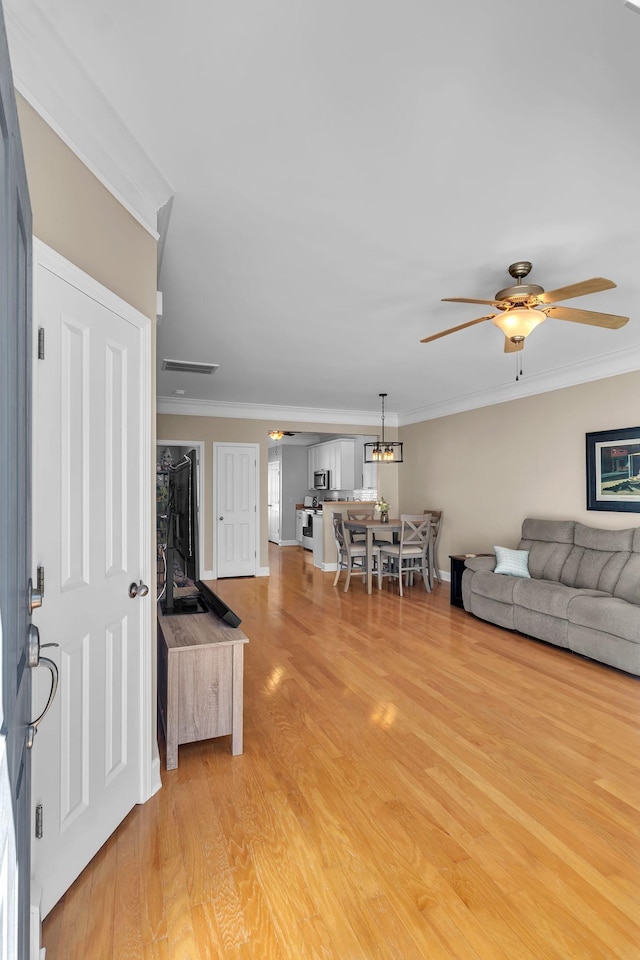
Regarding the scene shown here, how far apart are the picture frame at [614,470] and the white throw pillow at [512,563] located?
0.83m

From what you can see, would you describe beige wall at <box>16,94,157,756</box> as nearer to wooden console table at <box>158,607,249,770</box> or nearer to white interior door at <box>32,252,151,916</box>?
white interior door at <box>32,252,151,916</box>

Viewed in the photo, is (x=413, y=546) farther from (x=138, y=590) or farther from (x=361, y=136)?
(x=361, y=136)

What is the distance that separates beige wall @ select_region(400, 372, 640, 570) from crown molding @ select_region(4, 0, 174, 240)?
455 centimetres

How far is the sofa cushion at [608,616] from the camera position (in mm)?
3748

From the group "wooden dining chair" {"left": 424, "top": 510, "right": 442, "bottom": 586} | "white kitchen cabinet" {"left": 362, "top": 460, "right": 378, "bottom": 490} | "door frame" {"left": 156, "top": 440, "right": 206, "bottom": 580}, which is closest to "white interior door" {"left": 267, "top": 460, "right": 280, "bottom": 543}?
"white kitchen cabinet" {"left": 362, "top": 460, "right": 378, "bottom": 490}

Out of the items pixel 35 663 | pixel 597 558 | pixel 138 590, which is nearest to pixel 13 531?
pixel 35 663

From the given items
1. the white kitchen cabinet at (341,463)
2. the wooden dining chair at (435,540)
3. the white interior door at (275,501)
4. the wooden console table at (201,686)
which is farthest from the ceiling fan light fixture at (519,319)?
the white interior door at (275,501)

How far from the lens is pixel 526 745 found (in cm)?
271

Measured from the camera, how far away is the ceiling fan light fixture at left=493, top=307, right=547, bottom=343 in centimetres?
279

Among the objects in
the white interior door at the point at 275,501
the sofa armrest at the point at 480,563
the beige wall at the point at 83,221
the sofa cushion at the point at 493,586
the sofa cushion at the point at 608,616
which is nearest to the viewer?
the beige wall at the point at 83,221

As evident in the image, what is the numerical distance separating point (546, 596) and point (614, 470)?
1.44 metres

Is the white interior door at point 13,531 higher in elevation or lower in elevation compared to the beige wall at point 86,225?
lower

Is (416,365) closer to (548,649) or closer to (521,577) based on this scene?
(521,577)

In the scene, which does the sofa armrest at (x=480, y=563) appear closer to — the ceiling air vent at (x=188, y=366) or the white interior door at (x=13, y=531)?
the ceiling air vent at (x=188, y=366)
